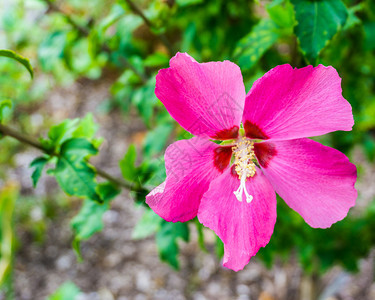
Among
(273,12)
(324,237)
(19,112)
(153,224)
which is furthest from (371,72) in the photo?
(19,112)

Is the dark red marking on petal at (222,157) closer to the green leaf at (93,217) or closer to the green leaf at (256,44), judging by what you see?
the green leaf at (256,44)

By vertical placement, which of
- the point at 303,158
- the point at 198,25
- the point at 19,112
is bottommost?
the point at 19,112

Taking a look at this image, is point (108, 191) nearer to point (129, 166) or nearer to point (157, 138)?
point (129, 166)

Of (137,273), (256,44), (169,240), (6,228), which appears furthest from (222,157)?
(137,273)

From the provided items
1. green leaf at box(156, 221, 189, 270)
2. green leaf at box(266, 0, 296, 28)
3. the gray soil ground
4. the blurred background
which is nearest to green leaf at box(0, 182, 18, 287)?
the blurred background

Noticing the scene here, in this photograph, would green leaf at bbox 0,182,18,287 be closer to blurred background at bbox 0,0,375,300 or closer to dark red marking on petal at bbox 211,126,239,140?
blurred background at bbox 0,0,375,300

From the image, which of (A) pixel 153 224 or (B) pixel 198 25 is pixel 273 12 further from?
(A) pixel 153 224

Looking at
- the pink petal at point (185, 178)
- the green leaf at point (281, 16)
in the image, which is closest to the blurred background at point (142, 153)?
the green leaf at point (281, 16)
